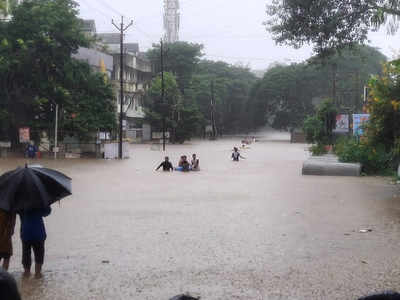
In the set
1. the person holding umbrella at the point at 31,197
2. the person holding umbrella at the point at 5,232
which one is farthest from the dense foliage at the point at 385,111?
the person holding umbrella at the point at 5,232

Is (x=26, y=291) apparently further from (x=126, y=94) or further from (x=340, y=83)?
(x=340, y=83)

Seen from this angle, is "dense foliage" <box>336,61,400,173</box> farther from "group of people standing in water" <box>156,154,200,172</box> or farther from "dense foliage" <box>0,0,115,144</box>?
"dense foliage" <box>0,0,115,144</box>

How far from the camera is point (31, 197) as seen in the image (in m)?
6.59

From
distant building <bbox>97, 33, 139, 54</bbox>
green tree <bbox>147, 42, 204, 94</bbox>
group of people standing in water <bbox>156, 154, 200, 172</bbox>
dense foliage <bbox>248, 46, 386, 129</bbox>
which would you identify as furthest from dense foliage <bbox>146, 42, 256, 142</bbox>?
group of people standing in water <bbox>156, 154, 200, 172</bbox>

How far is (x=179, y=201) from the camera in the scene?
14680mm

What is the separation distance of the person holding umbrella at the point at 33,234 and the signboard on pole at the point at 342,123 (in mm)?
32380

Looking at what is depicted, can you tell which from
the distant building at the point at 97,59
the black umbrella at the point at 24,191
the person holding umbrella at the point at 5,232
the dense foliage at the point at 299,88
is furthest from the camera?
the dense foliage at the point at 299,88

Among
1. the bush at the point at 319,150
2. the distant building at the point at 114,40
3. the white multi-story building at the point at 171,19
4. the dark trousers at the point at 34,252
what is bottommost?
the dark trousers at the point at 34,252

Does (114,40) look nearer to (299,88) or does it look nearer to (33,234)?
(299,88)

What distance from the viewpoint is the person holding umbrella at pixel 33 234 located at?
6766 millimetres

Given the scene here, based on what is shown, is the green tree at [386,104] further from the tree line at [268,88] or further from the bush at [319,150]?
the tree line at [268,88]

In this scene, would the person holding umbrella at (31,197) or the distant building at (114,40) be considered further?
the distant building at (114,40)

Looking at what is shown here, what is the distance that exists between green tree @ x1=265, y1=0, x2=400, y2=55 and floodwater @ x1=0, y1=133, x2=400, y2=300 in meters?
4.56

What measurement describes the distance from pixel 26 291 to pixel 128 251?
2177mm
